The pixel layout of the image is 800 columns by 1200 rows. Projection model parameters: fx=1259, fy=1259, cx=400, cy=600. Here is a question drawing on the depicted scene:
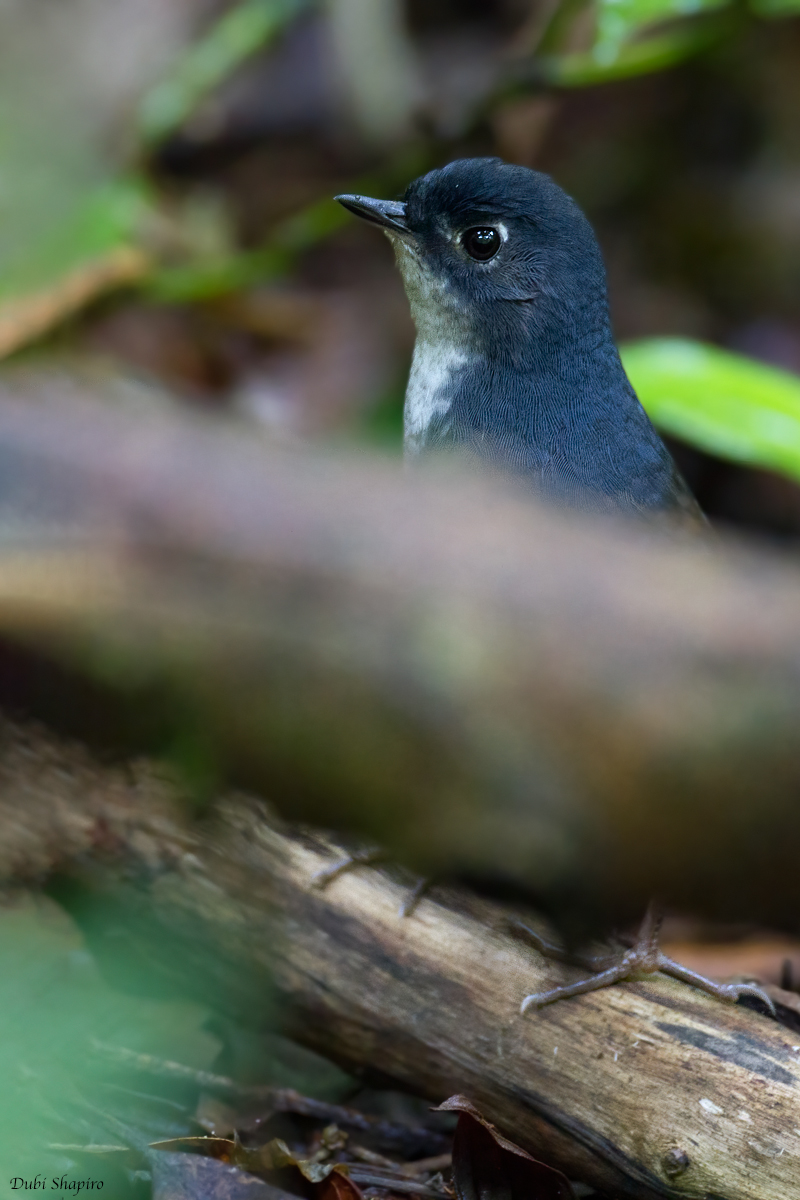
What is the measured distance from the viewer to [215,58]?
723 centimetres

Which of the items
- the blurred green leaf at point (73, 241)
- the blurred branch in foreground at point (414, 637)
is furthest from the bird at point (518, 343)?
the blurred branch in foreground at point (414, 637)

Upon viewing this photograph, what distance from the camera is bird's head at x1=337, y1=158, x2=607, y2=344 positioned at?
3.89 meters

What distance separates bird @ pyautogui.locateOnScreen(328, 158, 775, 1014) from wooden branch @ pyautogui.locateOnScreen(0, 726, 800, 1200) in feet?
4.04

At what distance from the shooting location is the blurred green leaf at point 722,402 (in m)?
4.43

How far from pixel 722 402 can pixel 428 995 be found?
2653 millimetres

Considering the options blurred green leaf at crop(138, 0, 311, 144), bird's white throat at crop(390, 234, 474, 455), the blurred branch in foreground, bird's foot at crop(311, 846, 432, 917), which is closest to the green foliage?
blurred green leaf at crop(138, 0, 311, 144)

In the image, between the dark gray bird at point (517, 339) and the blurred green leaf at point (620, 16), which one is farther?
the blurred green leaf at point (620, 16)

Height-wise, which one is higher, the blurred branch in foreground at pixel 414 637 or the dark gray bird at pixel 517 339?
the dark gray bird at pixel 517 339

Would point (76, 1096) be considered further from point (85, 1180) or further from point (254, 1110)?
point (254, 1110)

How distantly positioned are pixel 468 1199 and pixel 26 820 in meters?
1.19

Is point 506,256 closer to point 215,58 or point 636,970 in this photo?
point 636,970

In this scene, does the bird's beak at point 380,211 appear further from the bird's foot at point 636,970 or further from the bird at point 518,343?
the bird's foot at point 636,970

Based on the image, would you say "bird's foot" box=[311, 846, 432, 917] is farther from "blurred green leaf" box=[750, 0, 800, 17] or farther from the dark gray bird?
"blurred green leaf" box=[750, 0, 800, 17]

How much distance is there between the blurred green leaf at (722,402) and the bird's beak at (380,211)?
1127mm
